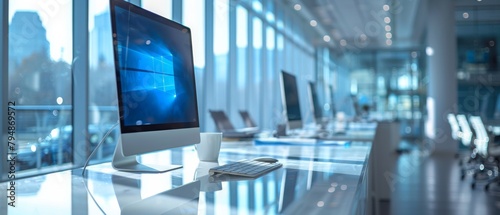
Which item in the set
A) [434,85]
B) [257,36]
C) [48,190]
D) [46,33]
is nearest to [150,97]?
[48,190]

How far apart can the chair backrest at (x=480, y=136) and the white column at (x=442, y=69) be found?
4.07 meters

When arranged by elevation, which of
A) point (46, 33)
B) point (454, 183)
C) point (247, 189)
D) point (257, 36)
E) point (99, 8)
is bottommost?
point (454, 183)

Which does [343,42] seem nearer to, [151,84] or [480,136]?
[480,136]

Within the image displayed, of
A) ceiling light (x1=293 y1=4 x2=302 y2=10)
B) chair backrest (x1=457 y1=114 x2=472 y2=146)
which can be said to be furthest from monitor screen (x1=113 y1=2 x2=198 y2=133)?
ceiling light (x1=293 y1=4 x2=302 y2=10)

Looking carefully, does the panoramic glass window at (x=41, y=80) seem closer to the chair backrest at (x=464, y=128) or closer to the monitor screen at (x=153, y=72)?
the monitor screen at (x=153, y=72)

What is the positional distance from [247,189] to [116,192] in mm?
350

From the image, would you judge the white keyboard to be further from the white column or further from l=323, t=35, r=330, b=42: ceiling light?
l=323, t=35, r=330, b=42: ceiling light

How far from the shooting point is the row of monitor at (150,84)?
4.88ft

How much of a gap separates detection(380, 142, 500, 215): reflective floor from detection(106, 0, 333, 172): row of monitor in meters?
3.23

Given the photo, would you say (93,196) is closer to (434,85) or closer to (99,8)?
(99,8)

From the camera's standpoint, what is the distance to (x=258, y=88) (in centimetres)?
1022

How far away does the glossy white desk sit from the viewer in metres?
1.03

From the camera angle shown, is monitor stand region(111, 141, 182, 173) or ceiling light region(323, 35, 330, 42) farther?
ceiling light region(323, 35, 330, 42)

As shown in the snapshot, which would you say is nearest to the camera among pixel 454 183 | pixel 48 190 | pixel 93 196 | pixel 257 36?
pixel 93 196
